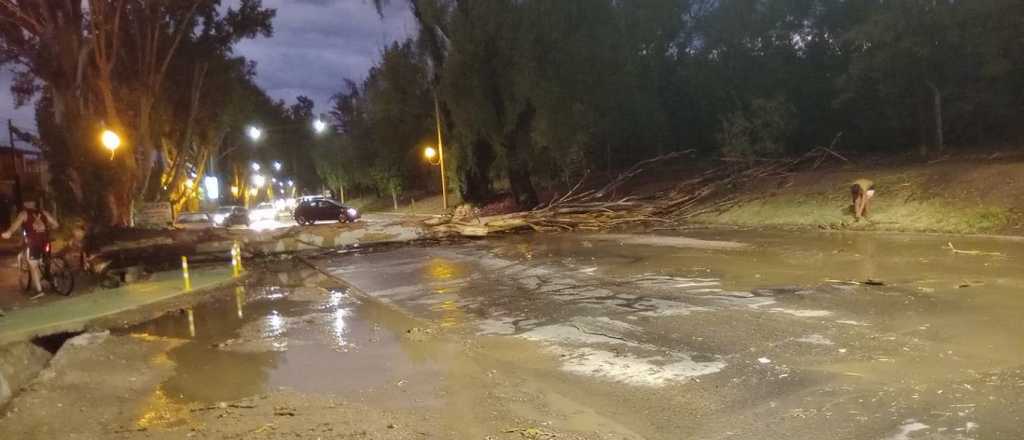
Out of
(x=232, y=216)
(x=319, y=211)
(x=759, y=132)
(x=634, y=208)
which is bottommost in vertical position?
(x=634, y=208)

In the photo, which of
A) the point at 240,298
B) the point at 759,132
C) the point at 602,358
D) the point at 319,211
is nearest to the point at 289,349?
the point at 602,358

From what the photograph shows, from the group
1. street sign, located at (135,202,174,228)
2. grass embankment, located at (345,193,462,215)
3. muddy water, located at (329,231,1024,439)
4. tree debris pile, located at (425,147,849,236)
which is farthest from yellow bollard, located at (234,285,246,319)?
grass embankment, located at (345,193,462,215)

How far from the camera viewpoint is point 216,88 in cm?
3494

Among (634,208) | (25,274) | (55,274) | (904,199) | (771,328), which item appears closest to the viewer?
(771,328)

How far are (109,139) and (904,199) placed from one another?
2444 centimetres

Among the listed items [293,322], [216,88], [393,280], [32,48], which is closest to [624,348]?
[293,322]

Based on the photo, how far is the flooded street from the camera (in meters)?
5.99

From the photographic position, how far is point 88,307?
513 inches

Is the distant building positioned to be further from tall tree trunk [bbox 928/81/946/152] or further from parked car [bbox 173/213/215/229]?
tall tree trunk [bbox 928/81/946/152]

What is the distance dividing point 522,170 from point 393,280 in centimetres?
2034

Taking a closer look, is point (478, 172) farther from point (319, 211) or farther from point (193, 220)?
point (193, 220)

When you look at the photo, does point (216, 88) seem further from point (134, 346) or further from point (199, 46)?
point (134, 346)

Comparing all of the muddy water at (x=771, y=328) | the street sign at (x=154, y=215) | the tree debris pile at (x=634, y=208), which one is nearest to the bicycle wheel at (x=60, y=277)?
the muddy water at (x=771, y=328)

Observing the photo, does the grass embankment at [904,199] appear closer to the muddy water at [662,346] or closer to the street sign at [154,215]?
the muddy water at [662,346]
